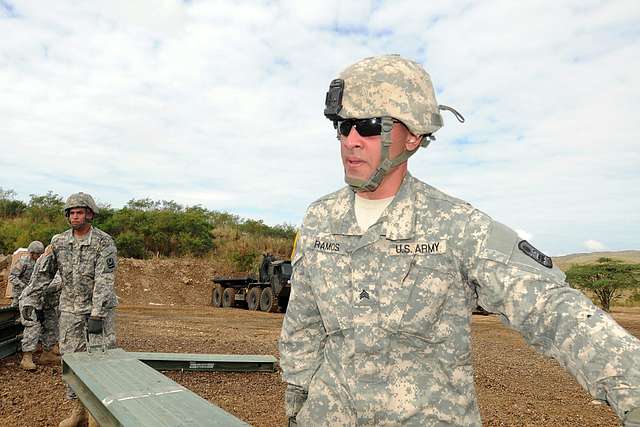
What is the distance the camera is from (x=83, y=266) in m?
6.00

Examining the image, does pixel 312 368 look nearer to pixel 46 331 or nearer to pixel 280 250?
pixel 46 331

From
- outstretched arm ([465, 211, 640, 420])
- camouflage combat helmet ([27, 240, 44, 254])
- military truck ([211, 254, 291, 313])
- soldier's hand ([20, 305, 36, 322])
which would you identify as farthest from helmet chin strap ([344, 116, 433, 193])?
military truck ([211, 254, 291, 313])

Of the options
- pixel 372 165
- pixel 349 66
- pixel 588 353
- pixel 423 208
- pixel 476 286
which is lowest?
pixel 588 353

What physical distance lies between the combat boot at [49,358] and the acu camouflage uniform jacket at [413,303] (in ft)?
23.7

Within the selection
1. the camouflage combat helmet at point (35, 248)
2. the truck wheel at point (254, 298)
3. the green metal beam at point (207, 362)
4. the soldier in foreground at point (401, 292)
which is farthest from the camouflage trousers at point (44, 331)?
the truck wheel at point (254, 298)

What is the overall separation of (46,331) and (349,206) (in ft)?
24.4

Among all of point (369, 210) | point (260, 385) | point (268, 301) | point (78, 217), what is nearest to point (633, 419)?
point (369, 210)

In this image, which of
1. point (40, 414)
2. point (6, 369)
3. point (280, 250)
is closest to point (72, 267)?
point (40, 414)

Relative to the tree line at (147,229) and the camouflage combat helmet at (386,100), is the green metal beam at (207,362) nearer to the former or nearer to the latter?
the camouflage combat helmet at (386,100)

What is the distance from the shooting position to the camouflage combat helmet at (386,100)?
5.73 feet

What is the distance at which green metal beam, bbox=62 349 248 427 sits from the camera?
3.08m

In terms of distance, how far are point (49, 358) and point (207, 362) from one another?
8.19 feet

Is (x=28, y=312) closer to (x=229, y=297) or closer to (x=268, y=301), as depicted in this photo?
(x=268, y=301)

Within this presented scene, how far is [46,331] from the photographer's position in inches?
313
